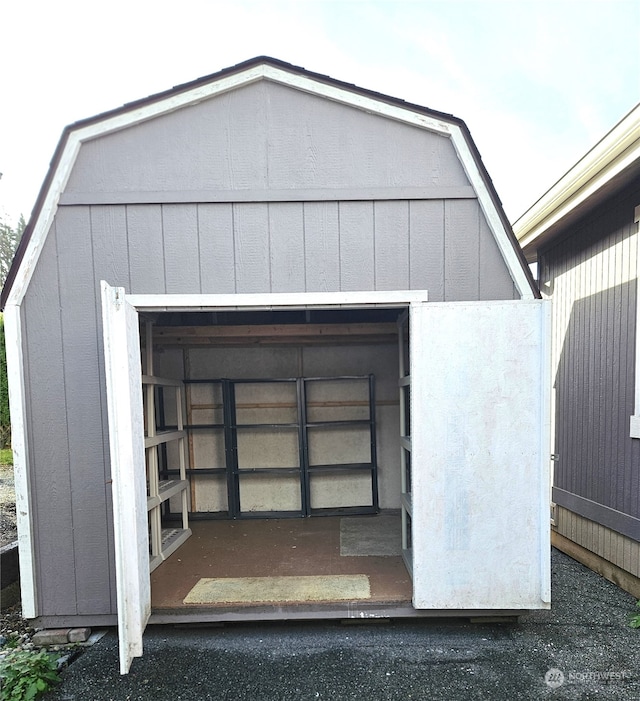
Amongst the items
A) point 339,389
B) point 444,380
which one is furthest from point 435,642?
point 339,389

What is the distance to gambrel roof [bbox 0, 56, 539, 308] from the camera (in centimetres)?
230

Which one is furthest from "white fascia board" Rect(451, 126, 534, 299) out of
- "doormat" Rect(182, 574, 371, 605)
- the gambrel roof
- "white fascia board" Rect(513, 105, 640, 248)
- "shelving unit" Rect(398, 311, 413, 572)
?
"doormat" Rect(182, 574, 371, 605)

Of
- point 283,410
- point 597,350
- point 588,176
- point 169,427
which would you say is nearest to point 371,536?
point 283,410

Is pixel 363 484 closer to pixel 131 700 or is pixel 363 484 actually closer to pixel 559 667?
pixel 559 667

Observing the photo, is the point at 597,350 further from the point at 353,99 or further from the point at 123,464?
the point at 123,464

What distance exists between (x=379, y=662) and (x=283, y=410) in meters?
2.56

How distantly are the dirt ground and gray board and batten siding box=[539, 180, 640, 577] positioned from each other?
16.7 feet

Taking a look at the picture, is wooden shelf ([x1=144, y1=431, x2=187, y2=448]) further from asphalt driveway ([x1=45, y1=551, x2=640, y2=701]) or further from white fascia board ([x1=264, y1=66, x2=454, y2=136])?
white fascia board ([x1=264, y1=66, x2=454, y2=136])

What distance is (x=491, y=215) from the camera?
7.64 ft

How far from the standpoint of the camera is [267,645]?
238 centimetres

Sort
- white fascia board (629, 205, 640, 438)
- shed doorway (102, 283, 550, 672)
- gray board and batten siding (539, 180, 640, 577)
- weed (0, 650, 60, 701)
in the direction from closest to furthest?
weed (0, 650, 60, 701) → shed doorway (102, 283, 550, 672) → white fascia board (629, 205, 640, 438) → gray board and batten siding (539, 180, 640, 577)

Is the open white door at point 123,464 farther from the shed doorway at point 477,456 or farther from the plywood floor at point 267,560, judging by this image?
the plywood floor at point 267,560

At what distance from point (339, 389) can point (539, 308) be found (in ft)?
8.23

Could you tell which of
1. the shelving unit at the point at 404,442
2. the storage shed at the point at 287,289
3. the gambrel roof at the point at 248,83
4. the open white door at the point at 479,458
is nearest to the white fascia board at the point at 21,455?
the storage shed at the point at 287,289
